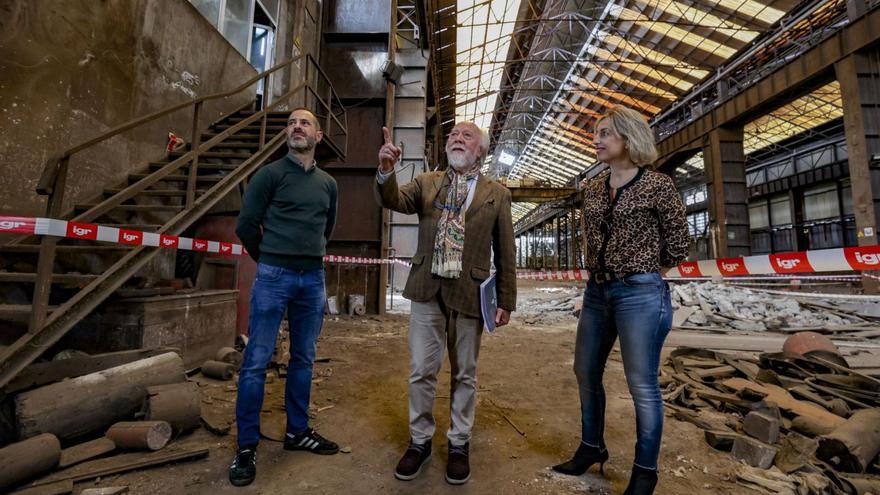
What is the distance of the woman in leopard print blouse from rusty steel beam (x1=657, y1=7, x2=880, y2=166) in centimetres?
1256

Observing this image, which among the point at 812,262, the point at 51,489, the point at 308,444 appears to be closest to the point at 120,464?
the point at 51,489

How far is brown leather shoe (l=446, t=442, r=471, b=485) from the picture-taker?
7.06 feet

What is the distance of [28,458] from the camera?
6.78 feet

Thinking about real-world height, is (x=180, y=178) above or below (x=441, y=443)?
above

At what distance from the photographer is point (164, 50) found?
576cm

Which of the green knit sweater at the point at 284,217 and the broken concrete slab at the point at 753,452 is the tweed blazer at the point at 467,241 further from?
the broken concrete slab at the point at 753,452

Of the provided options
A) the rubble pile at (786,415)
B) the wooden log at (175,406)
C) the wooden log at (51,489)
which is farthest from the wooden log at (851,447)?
the wooden log at (51,489)

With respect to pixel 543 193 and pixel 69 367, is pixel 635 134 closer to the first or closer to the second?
pixel 69 367

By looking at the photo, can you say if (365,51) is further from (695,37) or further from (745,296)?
(695,37)

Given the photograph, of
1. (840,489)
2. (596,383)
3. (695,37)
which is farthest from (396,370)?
(695,37)

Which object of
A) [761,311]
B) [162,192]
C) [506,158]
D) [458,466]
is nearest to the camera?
[458,466]

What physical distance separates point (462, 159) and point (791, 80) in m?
14.5

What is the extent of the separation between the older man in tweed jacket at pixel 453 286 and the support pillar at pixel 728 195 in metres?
14.6

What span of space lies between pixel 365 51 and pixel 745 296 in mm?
11143
